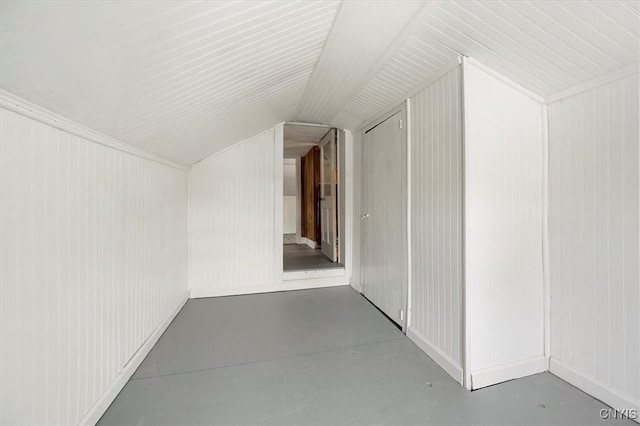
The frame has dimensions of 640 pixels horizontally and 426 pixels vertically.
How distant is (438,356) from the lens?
1974 millimetres

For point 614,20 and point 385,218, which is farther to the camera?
point 385,218

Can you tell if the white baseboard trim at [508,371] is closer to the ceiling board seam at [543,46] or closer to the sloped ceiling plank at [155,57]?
the ceiling board seam at [543,46]

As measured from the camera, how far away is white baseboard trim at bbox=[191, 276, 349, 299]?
11.3 ft

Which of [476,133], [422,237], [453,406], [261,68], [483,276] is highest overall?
[261,68]

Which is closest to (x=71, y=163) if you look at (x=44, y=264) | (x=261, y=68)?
(x=44, y=264)

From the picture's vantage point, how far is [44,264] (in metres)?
1.07

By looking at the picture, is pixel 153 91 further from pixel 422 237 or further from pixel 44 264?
pixel 422 237

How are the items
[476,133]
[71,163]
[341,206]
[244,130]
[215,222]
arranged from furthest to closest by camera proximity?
1. [341,206]
2. [215,222]
3. [244,130]
4. [476,133]
5. [71,163]

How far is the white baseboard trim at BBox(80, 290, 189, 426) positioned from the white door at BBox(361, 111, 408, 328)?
227 centimetres

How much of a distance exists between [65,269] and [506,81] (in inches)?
113

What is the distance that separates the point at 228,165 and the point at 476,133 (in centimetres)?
296

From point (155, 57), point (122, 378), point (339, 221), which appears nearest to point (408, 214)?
point (339, 221)

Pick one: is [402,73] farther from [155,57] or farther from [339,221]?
[339,221]

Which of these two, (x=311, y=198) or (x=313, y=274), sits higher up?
(x=311, y=198)
